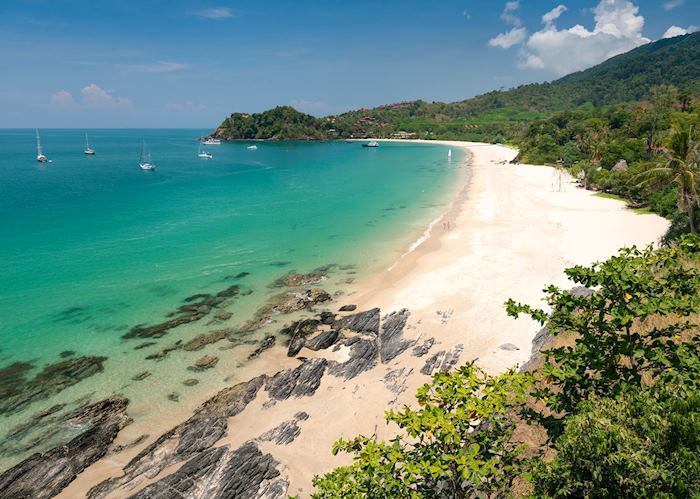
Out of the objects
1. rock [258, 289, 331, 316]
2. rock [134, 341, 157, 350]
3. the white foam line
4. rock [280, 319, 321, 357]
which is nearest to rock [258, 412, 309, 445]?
rock [280, 319, 321, 357]

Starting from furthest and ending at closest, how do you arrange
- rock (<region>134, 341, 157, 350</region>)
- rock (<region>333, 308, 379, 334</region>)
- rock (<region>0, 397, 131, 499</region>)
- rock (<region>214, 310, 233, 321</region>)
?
rock (<region>214, 310, 233, 321</region>), rock (<region>333, 308, 379, 334</region>), rock (<region>134, 341, 157, 350</region>), rock (<region>0, 397, 131, 499</region>)

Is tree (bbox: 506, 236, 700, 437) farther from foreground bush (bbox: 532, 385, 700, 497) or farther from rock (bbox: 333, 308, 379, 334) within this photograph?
rock (bbox: 333, 308, 379, 334)

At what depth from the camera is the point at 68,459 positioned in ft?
54.1

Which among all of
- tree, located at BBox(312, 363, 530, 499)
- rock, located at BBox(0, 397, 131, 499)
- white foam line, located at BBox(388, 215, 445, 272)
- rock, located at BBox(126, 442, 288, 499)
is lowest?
rock, located at BBox(0, 397, 131, 499)

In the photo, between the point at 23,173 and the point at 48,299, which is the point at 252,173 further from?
the point at 48,299

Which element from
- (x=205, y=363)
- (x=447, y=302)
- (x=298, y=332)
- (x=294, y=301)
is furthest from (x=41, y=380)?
(x=447, y=302)

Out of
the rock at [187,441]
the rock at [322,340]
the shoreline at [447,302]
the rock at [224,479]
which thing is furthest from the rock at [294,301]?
the rock at [224,479]

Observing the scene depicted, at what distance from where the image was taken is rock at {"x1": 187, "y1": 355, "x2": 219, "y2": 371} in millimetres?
22516

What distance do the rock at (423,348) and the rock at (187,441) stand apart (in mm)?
8512

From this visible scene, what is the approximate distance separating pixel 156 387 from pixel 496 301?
20924mm

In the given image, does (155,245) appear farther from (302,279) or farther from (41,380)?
(41,380)

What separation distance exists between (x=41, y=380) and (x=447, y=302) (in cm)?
2429

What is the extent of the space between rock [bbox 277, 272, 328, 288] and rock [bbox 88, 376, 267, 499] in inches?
544

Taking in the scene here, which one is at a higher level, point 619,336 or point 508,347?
point 619,336
